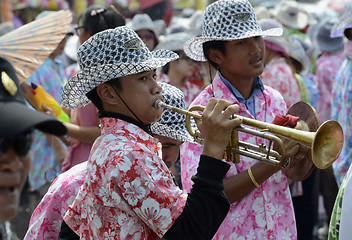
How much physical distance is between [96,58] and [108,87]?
14 centimetres

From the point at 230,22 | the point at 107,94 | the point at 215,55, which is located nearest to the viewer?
the point at 107,94

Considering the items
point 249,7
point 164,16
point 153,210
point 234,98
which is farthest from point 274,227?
point 164,16

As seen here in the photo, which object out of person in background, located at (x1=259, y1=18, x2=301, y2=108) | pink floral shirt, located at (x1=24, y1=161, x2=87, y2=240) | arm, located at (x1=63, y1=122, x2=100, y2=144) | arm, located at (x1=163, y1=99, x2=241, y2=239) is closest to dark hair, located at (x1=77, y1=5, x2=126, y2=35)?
arm, located at (x1=63, y1=122, x2=100, y2=144)

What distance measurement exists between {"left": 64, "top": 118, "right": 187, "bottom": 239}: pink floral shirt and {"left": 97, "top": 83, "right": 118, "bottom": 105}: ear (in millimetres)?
208

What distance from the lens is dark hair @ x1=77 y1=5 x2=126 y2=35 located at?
4535 millimetres

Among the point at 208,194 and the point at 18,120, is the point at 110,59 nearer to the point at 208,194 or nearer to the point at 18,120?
the point at 208,194

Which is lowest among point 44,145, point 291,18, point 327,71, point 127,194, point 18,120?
point 291,18

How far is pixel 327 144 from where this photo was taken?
8.95ft

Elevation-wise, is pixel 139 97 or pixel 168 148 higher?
pixel 139 97

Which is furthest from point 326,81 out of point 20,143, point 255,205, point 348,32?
point 20,143

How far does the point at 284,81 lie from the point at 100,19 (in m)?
1.98

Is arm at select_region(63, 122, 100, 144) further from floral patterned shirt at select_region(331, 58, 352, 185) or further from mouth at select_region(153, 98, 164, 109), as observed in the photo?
floral patterned shirt at select_region(331, 58, 352, 185)

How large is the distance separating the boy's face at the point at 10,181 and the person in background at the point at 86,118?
2320 mm

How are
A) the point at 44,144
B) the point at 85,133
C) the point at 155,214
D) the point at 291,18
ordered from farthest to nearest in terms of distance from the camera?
the point at 291,18, the point at 44,144, the point at 85,133, the point at 155,214
